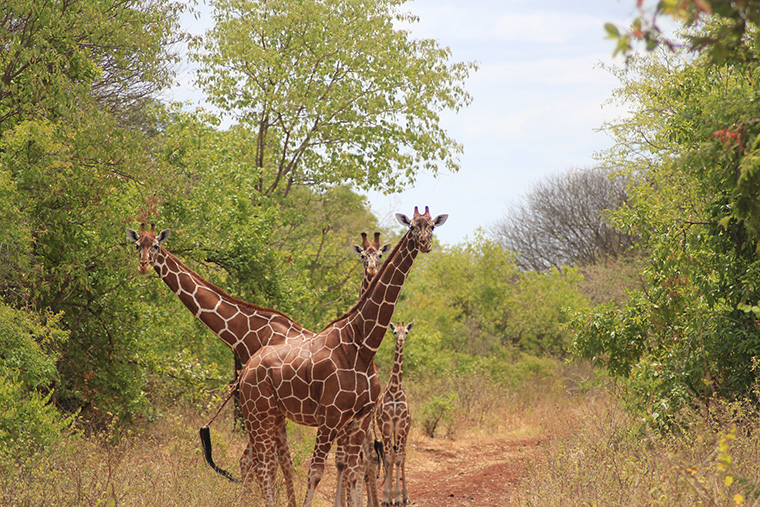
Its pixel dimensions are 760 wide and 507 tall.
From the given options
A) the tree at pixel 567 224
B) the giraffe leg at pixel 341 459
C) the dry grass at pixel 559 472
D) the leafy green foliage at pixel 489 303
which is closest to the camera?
the dry grass at pixel 559 472

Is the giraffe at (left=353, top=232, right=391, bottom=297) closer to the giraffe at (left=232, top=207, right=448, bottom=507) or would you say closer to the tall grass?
the giraffe at (left=232, top=207, right=448, bottom=507)

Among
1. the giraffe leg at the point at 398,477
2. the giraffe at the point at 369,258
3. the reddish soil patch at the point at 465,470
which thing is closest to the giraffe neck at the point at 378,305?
the giraffe at the point at 369,258

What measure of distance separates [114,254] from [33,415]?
9.83 ft

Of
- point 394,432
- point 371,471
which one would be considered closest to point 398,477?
point 394,432

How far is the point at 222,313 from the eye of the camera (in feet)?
28.6

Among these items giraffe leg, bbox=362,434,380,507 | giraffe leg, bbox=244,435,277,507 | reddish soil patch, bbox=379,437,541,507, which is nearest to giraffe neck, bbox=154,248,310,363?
giraffe leg, bbox=244,435,277,507

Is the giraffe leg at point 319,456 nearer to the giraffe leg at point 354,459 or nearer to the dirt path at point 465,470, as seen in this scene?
the giraffe leg at point 354,459

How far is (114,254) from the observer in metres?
11.2

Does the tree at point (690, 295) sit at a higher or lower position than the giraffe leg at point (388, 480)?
higher

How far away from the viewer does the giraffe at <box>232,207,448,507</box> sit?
780 centimetres

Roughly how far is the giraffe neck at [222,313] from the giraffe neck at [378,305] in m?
0.97

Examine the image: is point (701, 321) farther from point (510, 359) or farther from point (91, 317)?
point (510, 359)

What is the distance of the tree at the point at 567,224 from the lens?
37.8 meters

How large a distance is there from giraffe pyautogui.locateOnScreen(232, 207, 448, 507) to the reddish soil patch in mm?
3285
